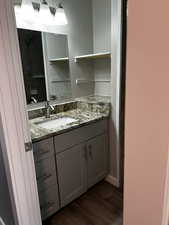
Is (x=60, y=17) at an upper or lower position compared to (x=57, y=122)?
upper

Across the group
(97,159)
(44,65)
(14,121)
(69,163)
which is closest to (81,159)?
(69,163)

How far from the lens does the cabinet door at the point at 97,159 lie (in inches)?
73.4

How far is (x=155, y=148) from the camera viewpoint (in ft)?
1.56

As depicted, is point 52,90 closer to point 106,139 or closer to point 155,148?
point 106,139

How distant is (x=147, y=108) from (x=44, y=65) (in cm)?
171

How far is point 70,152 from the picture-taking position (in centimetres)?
164

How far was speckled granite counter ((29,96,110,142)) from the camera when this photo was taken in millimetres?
1464

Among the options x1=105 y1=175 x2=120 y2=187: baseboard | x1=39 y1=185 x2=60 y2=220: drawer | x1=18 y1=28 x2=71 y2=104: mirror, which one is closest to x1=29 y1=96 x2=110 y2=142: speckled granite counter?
x1=18 y1=28 x2=71 y2=104: mirror

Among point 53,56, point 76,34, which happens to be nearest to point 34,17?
point 53,56

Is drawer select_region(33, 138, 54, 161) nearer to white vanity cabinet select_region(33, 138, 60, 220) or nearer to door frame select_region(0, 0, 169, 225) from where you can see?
white vanity cabinet select_region(33, 138, 60, 220)

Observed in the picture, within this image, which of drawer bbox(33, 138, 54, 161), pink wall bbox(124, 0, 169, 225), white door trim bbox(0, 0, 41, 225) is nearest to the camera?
pink wall bbox(124, 0, 169, 225)

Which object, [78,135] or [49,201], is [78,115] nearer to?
[78,135]

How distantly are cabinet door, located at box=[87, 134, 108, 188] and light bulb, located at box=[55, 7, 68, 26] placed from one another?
1381mm

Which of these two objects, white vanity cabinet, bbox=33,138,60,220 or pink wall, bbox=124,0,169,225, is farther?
white vanity cabinet, bbox=33,138,60,220
